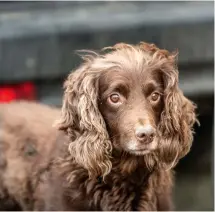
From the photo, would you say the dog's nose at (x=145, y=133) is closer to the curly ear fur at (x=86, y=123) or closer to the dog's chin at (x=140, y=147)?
the dog's chin at (x=140, y=147)

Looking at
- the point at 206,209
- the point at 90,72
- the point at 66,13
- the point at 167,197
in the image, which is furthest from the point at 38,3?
the point at 206,209

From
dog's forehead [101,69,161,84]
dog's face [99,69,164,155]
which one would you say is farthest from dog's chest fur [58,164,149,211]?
dog's forehead [101,69,161,84]

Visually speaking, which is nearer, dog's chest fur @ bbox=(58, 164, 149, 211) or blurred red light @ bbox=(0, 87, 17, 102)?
dog's chest fur @ bbox=(58, 164, 149, 211)

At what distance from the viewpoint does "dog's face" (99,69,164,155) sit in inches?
223

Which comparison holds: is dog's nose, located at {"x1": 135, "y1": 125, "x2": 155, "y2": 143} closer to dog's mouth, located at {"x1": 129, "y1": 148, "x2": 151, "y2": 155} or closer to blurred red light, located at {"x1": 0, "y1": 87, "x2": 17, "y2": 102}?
dog's mouth, located at {"x1": 129, "y1": 148, "x2": 151, "y2": 155}

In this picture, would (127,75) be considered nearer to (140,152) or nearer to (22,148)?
(140,152)

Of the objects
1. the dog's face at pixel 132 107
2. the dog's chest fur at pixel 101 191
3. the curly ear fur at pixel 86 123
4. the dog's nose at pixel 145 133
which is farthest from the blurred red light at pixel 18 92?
the dog's nose at pixel 145 133

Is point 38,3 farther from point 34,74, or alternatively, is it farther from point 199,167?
point 199,167

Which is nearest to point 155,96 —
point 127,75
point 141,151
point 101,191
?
point 127,75

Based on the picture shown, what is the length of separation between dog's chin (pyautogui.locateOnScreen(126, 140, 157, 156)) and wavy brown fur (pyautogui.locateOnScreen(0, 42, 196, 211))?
0.04ft

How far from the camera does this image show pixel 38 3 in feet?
21.9

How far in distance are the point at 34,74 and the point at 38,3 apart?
44cm

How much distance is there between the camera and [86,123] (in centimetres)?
588

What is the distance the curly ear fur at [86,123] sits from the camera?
5.86 m
